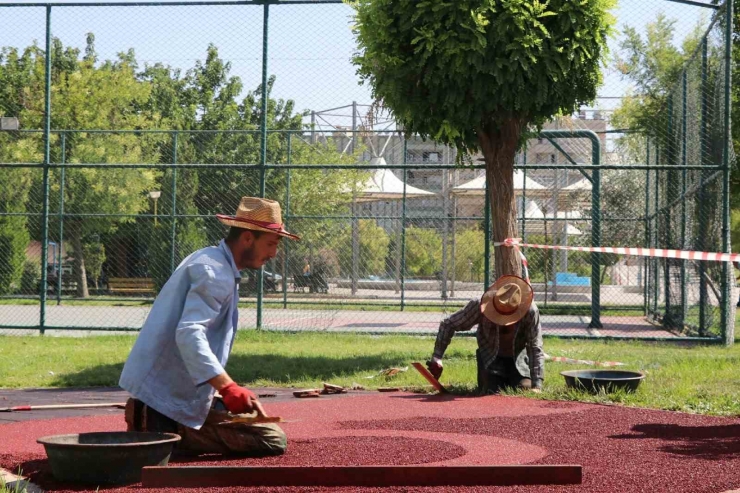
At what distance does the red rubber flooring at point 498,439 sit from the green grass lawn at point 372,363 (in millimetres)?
851

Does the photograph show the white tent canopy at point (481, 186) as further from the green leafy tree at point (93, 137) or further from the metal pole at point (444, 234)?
the green leafy tree at point (93, 137)

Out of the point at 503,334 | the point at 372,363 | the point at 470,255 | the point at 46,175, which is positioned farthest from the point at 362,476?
the point at 470,255

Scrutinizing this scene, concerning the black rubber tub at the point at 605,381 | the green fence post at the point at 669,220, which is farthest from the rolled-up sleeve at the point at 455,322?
the green fence post at the point at 669,220

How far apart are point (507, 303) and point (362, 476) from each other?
4.42 metres

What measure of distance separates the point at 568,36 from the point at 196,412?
22.8 ft

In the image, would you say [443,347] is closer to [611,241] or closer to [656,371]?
[656,371]

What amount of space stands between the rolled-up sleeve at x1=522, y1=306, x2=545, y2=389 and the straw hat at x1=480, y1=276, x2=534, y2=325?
121 millimetres

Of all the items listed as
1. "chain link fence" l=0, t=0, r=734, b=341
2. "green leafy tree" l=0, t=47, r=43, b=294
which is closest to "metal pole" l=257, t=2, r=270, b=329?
"chain link fence" l=0, t=0, r=734, b=341

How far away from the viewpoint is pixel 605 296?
32562 millimetres

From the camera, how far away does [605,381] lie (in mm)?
9602

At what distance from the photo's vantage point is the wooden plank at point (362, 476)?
5340mm

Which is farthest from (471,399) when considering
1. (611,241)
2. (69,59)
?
(69,59)

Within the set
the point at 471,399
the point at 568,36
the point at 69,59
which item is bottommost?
the point at 471,399

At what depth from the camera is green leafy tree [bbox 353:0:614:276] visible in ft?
37.1
